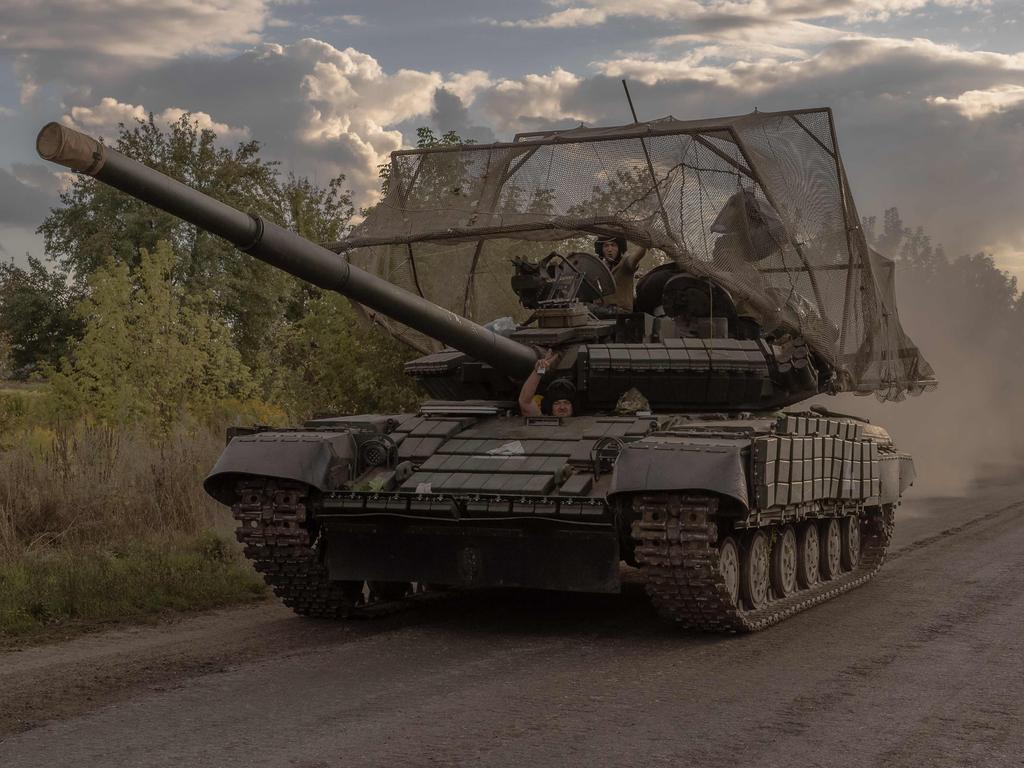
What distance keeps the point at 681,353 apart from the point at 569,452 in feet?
5.16

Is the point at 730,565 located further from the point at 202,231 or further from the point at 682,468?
the point at 202,231

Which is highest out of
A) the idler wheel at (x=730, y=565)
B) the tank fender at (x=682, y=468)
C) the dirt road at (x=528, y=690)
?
the tank fender at (x=682, y=468)

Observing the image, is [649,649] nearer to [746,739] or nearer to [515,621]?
[515,621]

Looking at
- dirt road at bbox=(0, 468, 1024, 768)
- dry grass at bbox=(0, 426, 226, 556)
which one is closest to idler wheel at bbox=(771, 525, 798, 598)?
dirt road at bbox=(0, 468, 1024, 768)

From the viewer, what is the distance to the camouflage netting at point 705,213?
1215cm

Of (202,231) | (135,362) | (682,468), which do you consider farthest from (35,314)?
(682,468)

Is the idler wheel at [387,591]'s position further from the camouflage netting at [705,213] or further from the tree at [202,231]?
the tree at [202,231]

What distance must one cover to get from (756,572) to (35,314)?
106 feet

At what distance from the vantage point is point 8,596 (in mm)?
11086

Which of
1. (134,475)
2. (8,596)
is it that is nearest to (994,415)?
(134,475)

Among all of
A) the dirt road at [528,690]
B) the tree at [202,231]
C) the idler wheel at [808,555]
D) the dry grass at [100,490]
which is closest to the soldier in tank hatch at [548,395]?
the dirt road at [528,690]

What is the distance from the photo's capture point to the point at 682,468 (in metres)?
9.53

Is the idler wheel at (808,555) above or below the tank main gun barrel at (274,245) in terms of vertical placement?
below

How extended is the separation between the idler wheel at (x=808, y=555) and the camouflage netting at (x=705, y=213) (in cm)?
144
